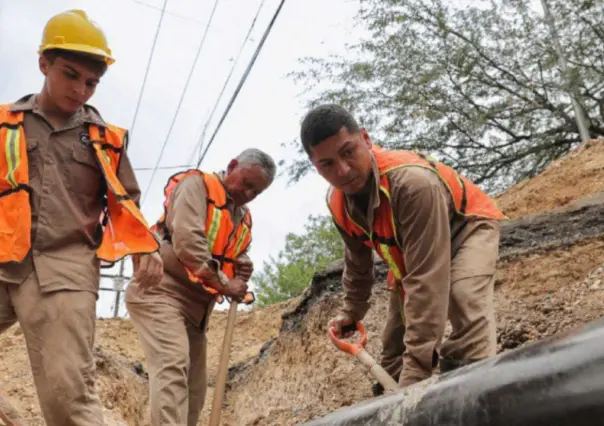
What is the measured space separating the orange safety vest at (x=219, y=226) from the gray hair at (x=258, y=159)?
24cm

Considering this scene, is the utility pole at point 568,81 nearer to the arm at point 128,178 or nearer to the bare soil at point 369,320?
the bare soil at point 369,320

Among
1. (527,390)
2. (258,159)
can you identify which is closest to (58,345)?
(527,390)

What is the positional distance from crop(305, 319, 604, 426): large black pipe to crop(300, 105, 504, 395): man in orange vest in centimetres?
118

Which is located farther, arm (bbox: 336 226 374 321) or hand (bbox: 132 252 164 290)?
arm (bbox: 336 226 374 321)

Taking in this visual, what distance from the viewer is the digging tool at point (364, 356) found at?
3.30 m

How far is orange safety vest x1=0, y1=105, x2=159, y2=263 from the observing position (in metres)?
3.16

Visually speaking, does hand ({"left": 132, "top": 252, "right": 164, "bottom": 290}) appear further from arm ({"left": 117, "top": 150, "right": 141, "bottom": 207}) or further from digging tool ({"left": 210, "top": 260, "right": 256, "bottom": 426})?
digging tool ({"left": 210, "top": 260, "right": 256, "bottom": 426})

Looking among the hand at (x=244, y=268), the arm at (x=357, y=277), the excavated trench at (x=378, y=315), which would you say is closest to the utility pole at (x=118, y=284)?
the excavated trench at (x=378, y=315)

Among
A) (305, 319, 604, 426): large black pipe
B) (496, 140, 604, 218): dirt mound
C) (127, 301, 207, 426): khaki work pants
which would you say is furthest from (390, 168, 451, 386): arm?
(496, 140, 604, 218): dirt mound

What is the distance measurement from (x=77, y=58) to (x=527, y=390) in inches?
104

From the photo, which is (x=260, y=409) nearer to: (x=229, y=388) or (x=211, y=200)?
(x=229, y=388)

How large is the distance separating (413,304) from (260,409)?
14.4 feet

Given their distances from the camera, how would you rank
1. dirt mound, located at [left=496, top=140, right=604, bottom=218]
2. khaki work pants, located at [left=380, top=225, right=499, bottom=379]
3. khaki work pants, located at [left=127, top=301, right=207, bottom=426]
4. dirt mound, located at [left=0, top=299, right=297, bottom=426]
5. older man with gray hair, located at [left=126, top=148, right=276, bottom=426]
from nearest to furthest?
1. khaki work pants, located at [left=380, top=225, right=499, bottom=379]
2. khaki work pants, located at [left=127, top=301, right=207, bottom=426]
3. older man with gray hair, located at [left=126, top=148, right=276, bottom=426]
4. dirt mound, located at [left=0, top=299, right=297, bottom=426]
5. dirt mound, located at [left=496, top=140, right=604, bottom=218]

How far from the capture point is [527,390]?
4.91 ft
